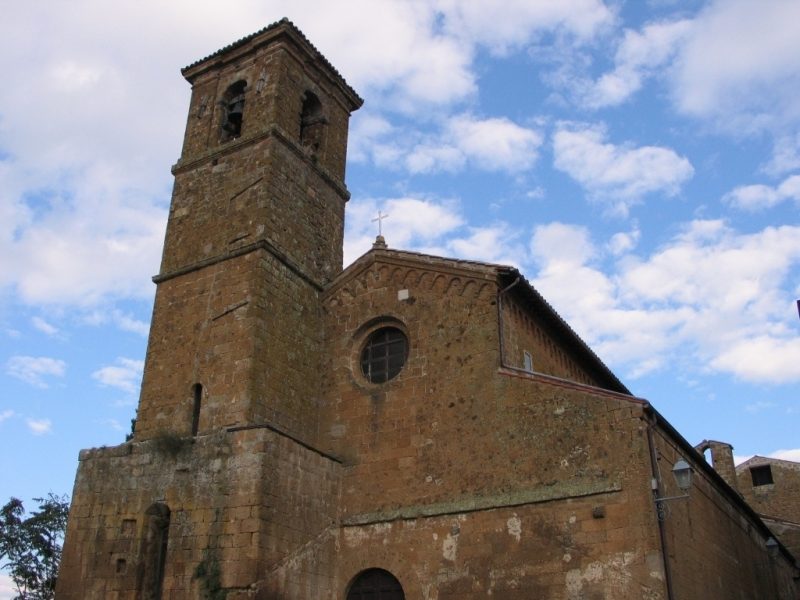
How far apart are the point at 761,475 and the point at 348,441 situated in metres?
23.5

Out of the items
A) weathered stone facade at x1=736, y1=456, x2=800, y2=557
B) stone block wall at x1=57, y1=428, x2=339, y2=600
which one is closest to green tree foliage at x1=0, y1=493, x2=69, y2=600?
stone block wall at x1=57, y1=428, x2=339, y2=600

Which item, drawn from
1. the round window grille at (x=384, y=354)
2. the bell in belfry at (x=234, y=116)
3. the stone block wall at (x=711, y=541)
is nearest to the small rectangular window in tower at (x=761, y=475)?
the stone block wall at (x=711, y=541)

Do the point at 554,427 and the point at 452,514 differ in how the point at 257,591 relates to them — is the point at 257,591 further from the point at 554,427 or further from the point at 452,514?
the point at 554,427

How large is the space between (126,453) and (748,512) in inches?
559

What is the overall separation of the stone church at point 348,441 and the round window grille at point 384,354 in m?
0.05

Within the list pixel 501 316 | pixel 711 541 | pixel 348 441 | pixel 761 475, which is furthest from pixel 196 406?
pixel 761 475

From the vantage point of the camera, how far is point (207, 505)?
12.8m

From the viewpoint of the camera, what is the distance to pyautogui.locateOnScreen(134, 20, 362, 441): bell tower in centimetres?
1427

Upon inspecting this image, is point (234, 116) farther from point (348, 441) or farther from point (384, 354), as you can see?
point (348, 441)

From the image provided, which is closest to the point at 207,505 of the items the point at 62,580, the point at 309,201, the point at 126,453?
the point at 126,453

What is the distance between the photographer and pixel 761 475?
31562 mm

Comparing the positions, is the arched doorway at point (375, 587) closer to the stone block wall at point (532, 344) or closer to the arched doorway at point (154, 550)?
the arched doorway at point (154, 550)

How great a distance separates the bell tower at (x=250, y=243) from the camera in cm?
1427

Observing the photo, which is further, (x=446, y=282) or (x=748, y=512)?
(x=748, y=512)
